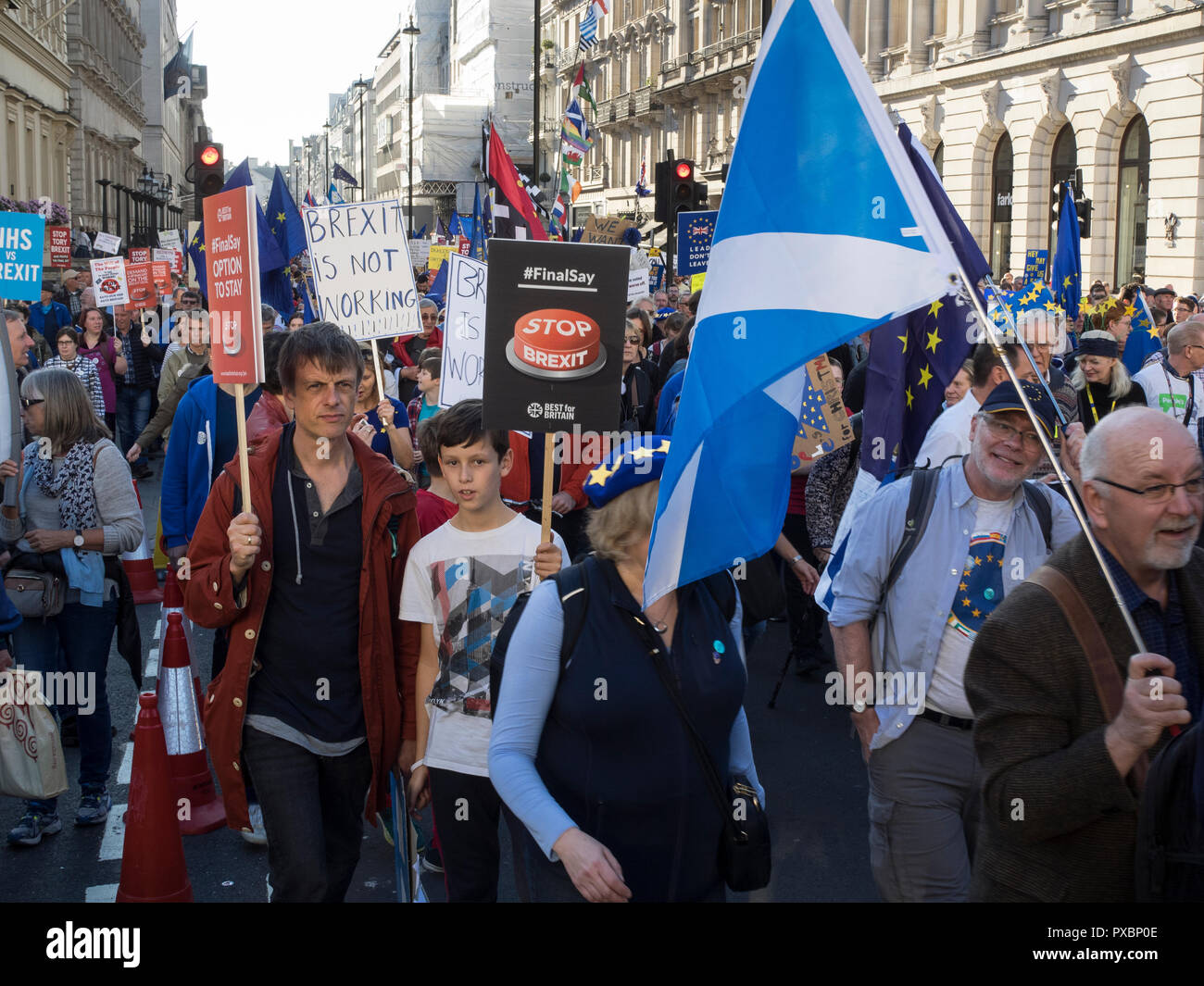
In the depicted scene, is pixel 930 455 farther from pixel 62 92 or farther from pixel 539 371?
pixel 62 92

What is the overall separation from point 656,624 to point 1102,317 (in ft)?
42.9

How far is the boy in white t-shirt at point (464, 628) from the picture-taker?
3.88m

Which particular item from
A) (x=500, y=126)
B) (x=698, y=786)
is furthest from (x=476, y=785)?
(x=500, y=126)

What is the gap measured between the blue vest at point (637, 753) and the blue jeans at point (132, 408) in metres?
13.9

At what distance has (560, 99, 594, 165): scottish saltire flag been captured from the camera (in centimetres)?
2720

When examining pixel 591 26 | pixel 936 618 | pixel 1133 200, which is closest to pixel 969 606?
pixel 936 618

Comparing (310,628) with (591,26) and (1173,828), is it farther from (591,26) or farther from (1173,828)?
(591,26)

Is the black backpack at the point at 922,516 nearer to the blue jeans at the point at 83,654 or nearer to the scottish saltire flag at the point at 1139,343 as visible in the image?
the blue jeans at the point at 83,654

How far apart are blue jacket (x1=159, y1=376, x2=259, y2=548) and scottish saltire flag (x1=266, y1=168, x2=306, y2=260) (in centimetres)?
1002

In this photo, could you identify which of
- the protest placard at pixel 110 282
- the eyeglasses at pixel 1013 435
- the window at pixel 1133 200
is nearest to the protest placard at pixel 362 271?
the eyeglasses at pixel 1013 435

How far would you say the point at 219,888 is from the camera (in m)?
5.13

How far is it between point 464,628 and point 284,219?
13.7 m

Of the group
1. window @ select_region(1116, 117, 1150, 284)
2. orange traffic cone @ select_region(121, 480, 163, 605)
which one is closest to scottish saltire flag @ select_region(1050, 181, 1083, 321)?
orange traffic cone @ select_region(121, 480, 163, 605)

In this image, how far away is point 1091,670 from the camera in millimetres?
2594
